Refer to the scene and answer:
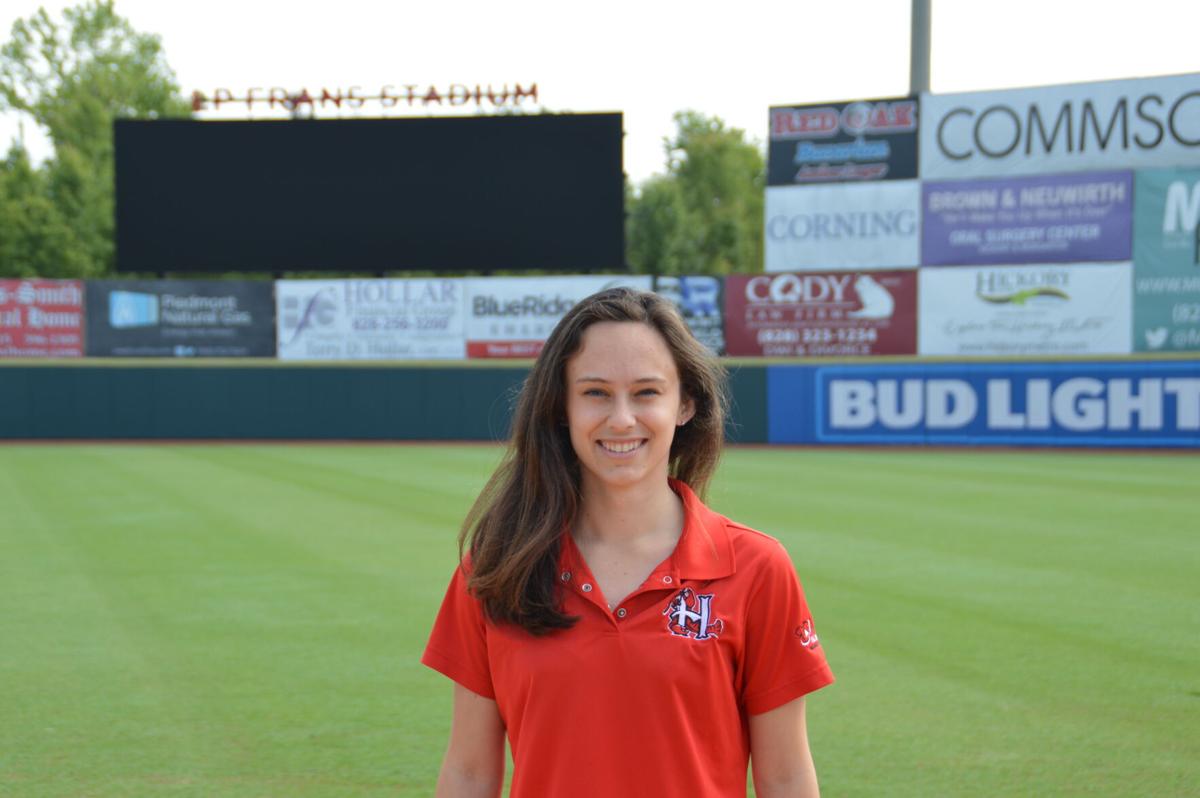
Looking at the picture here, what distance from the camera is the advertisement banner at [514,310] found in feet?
87.7

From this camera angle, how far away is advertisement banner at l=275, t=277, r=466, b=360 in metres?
27.1

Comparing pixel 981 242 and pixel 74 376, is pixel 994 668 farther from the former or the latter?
pixel 74 376

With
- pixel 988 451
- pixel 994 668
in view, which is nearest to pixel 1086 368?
pixel 988 451

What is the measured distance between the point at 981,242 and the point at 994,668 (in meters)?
19.7

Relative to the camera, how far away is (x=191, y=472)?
18.2m

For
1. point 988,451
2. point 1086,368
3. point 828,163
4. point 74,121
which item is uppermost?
point 74,121

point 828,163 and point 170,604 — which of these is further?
point 828,163

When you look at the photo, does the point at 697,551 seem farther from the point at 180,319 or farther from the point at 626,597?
the point at 180,319

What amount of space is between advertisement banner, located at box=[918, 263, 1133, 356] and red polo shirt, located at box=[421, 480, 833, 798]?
22941 mm

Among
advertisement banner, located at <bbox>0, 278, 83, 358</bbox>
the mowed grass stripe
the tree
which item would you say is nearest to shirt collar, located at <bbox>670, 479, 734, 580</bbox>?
the mowed grass stripe

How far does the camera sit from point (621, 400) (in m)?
2.54

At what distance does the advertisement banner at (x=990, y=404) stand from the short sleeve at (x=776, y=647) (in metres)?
21.1

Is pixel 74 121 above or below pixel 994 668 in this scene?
above

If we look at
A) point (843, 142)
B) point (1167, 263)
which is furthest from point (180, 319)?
point (1167, 263)
